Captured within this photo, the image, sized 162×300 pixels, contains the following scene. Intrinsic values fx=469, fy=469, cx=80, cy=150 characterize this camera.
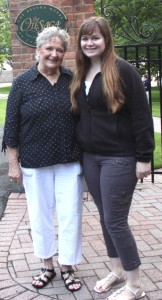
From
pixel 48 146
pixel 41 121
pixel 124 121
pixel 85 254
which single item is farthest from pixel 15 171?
pixel 85 254

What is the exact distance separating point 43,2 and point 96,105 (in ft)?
9.25

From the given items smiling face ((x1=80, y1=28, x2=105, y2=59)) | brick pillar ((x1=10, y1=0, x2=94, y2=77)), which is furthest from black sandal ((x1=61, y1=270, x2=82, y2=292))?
brick pillar ((x1=10, y1=0, x2=94, y2=77))

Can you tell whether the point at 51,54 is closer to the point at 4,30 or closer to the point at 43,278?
the point at 43,278

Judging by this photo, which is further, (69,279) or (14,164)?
(69,279)

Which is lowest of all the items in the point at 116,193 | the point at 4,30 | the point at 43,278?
the point at 43,278

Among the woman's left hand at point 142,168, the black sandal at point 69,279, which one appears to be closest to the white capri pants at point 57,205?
the black sandal at point 69,279

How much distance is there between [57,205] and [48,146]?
445 mm

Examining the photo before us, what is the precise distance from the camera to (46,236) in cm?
336

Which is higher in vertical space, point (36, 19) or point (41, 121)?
point (36, 19)

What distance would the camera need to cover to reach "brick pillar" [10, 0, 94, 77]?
5270 mm

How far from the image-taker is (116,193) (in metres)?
2.89

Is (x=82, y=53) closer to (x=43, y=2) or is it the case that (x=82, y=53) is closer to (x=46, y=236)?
(x=46, y=236)

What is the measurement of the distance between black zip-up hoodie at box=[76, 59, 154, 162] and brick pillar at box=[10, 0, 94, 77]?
2424mm

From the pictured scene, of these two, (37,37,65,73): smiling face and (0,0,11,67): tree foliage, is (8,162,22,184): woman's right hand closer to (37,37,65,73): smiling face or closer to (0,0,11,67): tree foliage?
(37,37,65,73): smiling face
